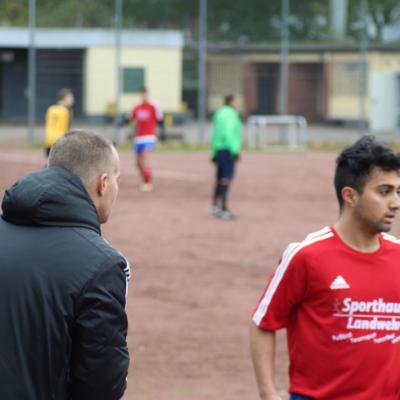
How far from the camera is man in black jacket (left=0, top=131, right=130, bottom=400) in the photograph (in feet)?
11.3

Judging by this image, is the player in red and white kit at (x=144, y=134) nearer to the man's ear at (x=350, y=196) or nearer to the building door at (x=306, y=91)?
the man's ear at (x=350, y=196)

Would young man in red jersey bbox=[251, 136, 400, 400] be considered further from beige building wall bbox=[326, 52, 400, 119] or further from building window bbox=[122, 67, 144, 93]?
beige building wall bbox=[326, 52, 400, 119]

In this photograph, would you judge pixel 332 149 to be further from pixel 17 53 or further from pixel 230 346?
pixel 230 346

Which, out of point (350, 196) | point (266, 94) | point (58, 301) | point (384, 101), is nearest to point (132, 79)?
point (384, 101)

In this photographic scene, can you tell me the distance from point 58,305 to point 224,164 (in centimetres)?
1365

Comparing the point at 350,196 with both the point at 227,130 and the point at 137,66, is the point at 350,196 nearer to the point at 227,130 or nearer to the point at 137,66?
the point at 227,130

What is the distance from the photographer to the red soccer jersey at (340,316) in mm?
4227

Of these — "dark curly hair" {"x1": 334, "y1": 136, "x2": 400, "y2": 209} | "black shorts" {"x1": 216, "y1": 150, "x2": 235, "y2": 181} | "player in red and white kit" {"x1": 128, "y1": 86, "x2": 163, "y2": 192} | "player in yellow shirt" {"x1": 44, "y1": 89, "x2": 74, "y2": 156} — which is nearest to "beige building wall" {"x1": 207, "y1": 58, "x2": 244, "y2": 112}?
"player in red and white kit" {"x1": 128, "y1": 86, "x2": 163, "y2": 192}

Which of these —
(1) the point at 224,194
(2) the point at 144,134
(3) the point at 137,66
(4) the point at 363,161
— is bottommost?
(1) the point at 224,194

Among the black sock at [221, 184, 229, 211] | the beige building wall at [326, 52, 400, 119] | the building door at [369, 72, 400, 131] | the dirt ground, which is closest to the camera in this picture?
the dirt ground

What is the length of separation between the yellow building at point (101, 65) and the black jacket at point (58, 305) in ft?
116

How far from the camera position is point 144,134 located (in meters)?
20.4

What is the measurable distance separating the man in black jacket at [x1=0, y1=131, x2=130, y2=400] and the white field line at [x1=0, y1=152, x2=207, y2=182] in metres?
19.0

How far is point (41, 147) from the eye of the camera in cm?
3088
